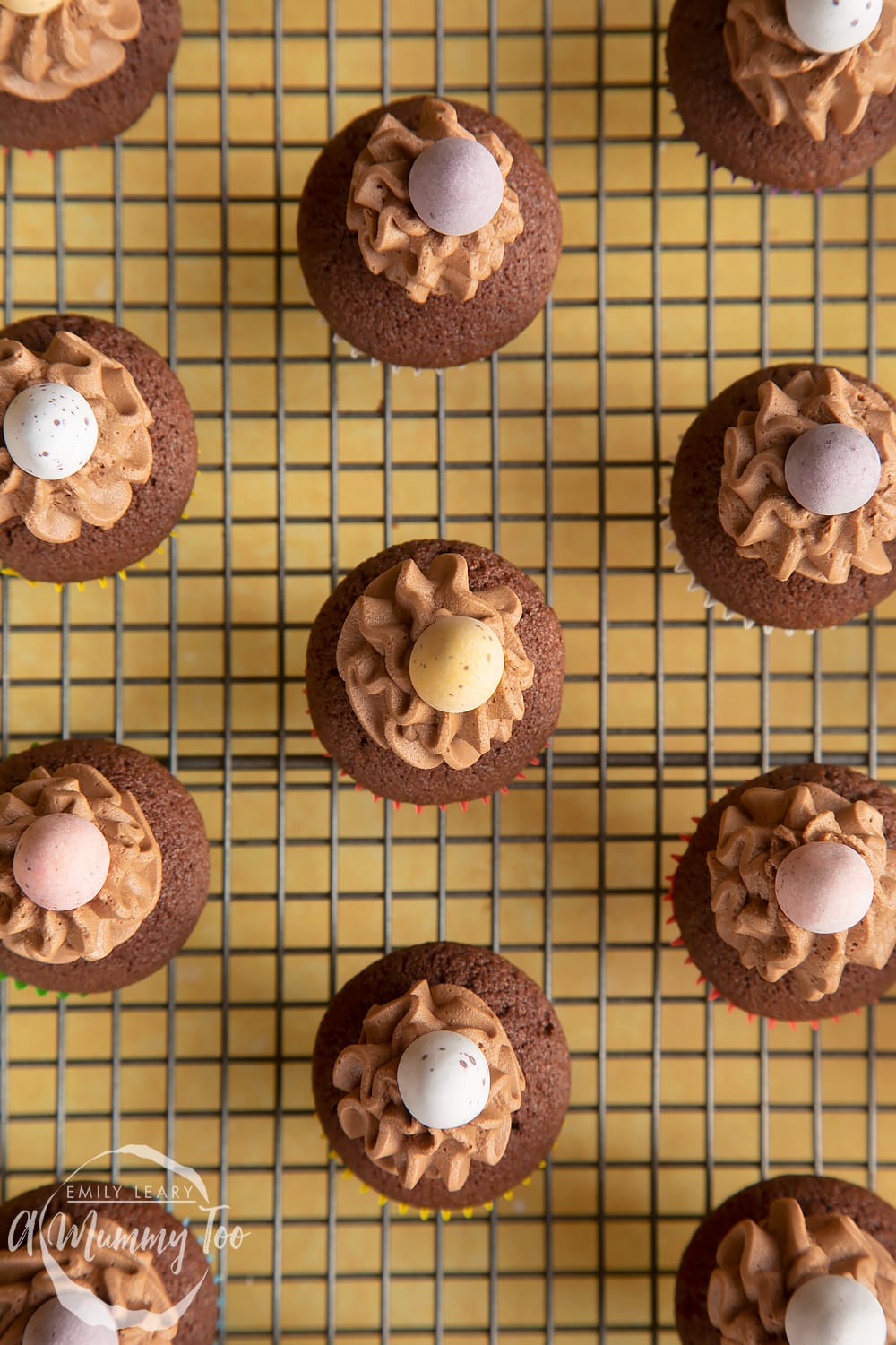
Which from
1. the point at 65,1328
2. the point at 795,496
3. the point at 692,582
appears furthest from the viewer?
the point at 692,582

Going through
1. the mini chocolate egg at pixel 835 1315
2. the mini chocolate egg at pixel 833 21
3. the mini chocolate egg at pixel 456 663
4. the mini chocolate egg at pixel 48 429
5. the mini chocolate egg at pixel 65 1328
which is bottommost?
the mini chocolate egg at pixel 65 1328

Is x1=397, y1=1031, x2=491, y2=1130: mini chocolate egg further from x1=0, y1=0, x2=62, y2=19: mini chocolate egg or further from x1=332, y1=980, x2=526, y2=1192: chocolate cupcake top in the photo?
x1=0, y1=0, x2=62, y2=19: mini chocolate egg

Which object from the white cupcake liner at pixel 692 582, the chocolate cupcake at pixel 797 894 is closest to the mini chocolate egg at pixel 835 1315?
the chocolate cupcake at pixel 797 894

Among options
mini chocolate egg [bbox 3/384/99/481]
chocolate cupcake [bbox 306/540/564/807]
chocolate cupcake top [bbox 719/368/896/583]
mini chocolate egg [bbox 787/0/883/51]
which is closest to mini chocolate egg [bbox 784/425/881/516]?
chocolate cupcake top [bbox 719/368/896/583]

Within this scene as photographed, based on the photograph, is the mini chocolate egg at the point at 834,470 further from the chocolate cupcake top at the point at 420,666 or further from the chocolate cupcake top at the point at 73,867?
Answer: the chocolate cupcake top at the point at 73,867

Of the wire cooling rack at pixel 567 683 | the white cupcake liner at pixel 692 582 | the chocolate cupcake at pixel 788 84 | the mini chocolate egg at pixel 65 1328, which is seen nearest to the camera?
the mini chocolate egg at pixel 65 1328

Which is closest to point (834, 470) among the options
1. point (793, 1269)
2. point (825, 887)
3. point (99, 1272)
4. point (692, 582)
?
point (692, 582)

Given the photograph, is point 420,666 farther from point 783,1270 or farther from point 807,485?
point 783,1270
